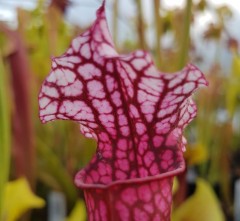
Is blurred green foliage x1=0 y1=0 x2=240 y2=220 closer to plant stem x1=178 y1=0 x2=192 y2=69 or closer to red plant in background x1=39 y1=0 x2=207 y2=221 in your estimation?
plant stem x1=178 y1=0 x2=192 y2=69

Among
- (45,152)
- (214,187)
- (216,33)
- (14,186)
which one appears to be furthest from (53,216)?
(216,33)

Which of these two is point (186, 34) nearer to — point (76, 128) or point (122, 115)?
point (122, 115)

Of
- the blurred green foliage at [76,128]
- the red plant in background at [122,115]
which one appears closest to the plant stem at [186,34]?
the blurred green foliage at [76,128]

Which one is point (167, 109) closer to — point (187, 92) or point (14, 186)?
point (187, 92)

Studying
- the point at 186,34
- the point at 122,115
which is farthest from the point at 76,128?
the point at 122,115

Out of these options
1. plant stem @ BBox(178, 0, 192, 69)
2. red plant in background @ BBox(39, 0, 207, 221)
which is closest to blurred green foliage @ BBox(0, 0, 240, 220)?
plant stem @ BBox(178, 0, 192, 69)

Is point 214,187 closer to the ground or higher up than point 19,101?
closer to the ground

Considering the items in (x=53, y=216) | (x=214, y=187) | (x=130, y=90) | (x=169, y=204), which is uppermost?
(x=130, y=90)

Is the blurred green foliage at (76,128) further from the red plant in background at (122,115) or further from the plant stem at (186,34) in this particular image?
the red plant in background at (122,115)
